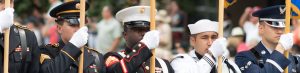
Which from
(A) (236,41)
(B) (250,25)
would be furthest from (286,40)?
(B) (250,25)

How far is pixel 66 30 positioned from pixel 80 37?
633 millimetres

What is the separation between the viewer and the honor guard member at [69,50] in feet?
37.1

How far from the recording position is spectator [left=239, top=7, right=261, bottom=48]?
1661 centimetres

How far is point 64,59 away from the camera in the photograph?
11312mm

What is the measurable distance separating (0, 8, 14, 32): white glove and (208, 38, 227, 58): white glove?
78.3 inches

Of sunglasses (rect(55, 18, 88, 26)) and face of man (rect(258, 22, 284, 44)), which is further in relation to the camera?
face of man (rect(258, 22, 284, 44))

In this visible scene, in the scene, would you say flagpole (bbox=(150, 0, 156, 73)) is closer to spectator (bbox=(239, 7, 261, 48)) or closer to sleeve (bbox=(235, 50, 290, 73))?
sleeve (bbox=(235, 50, 290, 73))

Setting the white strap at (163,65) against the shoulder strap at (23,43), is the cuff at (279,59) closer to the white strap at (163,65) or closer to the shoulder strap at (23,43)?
the white strap at (163,65)

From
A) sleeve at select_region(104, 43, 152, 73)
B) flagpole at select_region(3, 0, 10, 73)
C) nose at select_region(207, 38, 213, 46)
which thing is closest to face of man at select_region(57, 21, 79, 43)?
sleeve at select_region(104, 43, 152, 73)

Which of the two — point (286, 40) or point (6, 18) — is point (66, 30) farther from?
point (286, 40)

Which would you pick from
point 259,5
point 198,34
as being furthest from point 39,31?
point 198,34

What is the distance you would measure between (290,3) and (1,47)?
9.00 ft

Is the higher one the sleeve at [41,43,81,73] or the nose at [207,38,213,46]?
the nose at [207,38,213,46]

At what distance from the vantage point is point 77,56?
11336 millimetres
